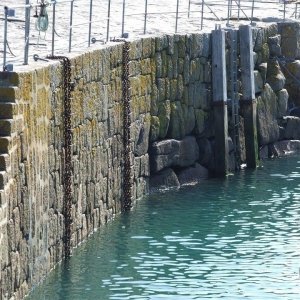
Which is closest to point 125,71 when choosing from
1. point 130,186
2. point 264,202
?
point 130,186

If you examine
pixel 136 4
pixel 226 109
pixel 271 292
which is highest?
pixel 136 4

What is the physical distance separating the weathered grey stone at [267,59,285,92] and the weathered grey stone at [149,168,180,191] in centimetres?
465

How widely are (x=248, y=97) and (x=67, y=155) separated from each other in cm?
783

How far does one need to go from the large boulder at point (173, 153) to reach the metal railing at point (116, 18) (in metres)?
1.64

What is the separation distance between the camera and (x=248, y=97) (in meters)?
23.5

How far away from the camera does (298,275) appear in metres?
15.6

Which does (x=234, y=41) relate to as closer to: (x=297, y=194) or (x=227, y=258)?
(x=297, y=194)

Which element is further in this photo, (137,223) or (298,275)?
(137,223)

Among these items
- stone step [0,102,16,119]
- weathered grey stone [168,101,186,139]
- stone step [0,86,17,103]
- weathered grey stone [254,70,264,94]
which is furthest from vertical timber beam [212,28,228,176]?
stone step [0,102,16,119]

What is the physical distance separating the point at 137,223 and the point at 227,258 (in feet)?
7.58

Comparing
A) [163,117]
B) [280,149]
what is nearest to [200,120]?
[163,117]

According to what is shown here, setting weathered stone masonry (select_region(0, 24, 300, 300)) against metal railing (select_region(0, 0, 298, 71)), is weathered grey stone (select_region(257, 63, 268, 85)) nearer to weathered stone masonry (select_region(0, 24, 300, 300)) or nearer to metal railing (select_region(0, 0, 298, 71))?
weathered stone masonry (select_region(0, 24, 300, 300))

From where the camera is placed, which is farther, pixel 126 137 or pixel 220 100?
pixel 220 100

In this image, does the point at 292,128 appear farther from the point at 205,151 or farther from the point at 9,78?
the point at 9,78
